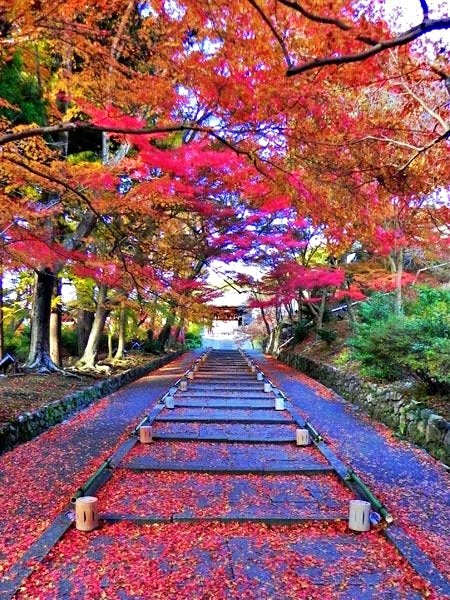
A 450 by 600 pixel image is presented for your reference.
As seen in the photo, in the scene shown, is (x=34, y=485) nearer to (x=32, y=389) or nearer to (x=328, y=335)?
(x=32, y=389)

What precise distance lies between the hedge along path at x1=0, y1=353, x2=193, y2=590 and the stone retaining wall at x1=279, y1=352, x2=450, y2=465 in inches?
172

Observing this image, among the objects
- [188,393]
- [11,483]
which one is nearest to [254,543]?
[11,483]

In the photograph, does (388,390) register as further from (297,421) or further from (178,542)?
(178,542)

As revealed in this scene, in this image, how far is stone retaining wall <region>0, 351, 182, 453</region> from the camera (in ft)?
20.8

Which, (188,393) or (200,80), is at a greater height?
(200,80)

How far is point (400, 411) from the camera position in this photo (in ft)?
24.4

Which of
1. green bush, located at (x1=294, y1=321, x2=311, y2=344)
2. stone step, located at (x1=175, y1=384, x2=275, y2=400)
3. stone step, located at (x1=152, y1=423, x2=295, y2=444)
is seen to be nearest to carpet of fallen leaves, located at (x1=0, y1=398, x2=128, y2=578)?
stone step, located at (x1=152, y1=423, x2=295, y2=444)

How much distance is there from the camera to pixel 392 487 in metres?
4.95

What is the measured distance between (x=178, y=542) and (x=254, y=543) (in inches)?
23.8

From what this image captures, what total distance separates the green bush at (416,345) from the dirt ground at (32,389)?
19.6ft

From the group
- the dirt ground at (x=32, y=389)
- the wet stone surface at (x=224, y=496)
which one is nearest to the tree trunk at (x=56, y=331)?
the dirt ground at (x=32, y=389)

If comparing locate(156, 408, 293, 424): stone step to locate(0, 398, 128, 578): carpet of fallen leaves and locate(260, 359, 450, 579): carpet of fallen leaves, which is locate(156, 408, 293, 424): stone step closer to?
locate(260, 359, 450, 579): carpet of fallen leaves

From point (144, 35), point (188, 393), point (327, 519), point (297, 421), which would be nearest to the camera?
point (327, 519)

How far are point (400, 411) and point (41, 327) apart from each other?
8571 mm
